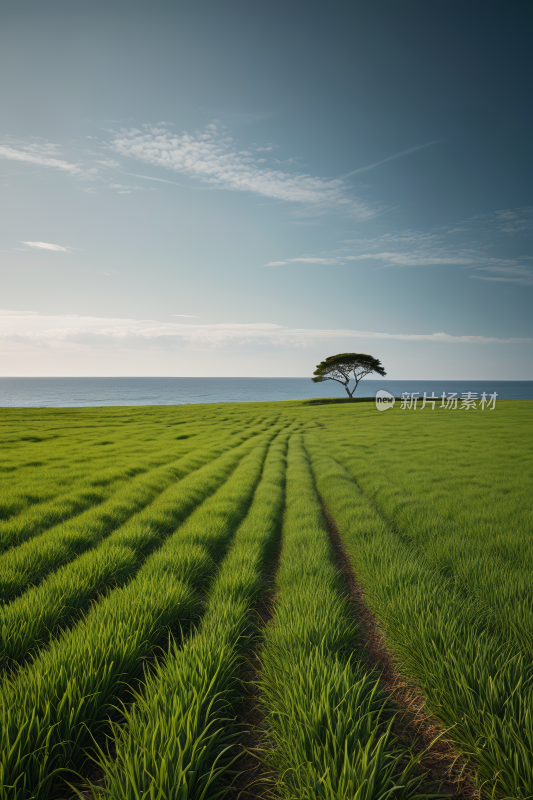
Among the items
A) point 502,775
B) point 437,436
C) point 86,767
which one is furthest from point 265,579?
point 437,436

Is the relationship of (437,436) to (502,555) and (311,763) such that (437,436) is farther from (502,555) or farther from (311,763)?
(311,763)

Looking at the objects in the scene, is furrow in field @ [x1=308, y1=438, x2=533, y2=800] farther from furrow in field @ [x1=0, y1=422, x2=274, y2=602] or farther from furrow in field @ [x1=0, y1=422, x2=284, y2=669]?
furrow in field @ [x1=0, y1=422, x2=274, y2=602]

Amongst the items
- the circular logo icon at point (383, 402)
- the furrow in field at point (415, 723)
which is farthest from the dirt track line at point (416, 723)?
the circular logo icon at point (383, 402)

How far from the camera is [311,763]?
208 cm

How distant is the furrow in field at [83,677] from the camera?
218 centimetres

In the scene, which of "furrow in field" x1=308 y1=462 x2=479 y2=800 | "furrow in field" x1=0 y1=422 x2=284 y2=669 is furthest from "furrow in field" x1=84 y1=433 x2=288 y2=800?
"furrow in field" x1=0 y1=422 x2=284 y2=669

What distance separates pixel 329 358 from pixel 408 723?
67558 millimetres

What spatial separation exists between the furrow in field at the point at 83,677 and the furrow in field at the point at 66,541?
157 cm

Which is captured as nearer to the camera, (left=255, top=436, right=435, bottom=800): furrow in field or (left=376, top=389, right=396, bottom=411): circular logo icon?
(left=255, top=436, right=435, bottom=800): furrow in field

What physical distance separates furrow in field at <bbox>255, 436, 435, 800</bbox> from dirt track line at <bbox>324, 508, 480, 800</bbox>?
5.4 inches

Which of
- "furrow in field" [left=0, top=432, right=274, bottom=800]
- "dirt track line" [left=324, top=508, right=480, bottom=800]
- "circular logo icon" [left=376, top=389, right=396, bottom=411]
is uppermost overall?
"circular logo icon" [left=376, top=389, right=396, bottom=411]

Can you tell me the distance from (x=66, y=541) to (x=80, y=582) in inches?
74.2

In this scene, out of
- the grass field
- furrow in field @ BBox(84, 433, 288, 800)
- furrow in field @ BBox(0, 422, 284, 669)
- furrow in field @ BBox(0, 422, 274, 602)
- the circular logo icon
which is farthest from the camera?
the circular logo icon

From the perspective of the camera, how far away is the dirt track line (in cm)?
229
